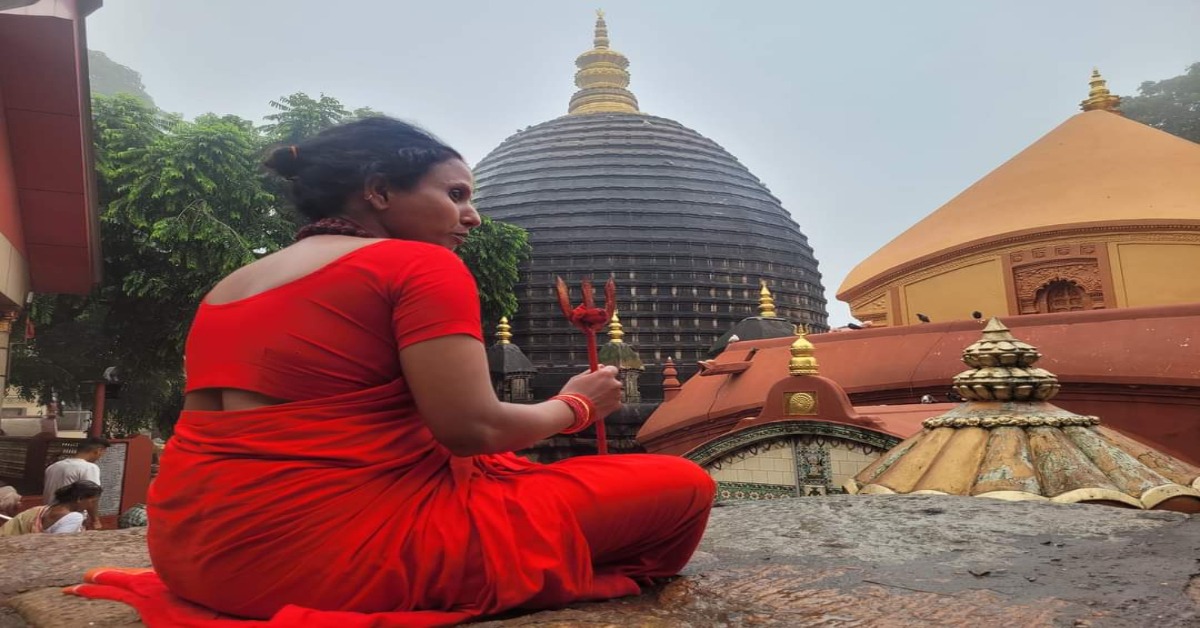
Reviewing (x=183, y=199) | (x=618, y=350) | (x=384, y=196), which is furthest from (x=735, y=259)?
(x=384, y=196)

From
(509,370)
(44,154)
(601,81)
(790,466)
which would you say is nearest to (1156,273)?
(790,466)

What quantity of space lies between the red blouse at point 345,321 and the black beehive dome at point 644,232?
15.7 m

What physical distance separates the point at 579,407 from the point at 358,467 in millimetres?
414

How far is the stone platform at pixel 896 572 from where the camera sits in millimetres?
1294

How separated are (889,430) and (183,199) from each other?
407 inches

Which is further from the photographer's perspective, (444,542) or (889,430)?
(889,430)

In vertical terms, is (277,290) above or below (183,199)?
below

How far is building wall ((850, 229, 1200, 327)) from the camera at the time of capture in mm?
9055

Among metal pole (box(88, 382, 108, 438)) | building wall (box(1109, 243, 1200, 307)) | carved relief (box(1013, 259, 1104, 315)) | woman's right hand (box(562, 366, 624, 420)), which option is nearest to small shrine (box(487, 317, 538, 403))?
metal pole (box(88, 382, 108, 438))

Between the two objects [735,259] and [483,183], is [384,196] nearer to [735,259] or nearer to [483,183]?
[735,259]

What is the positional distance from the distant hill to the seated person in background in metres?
63.3

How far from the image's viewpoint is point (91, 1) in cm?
605

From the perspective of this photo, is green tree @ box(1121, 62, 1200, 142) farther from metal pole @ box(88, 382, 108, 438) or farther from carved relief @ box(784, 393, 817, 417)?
metal pole @ box(88, 382, 108, 438)

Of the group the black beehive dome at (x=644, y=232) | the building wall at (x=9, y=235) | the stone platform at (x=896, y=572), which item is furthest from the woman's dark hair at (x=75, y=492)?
the black beehive dome at (x=644, y=232)
